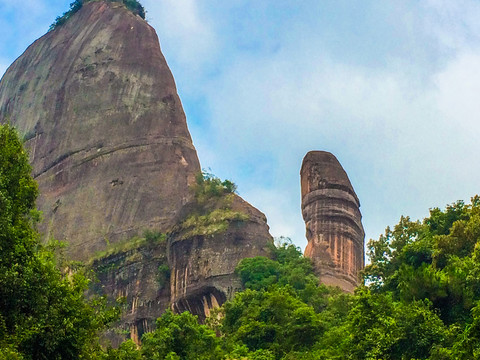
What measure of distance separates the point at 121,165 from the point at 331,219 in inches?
487

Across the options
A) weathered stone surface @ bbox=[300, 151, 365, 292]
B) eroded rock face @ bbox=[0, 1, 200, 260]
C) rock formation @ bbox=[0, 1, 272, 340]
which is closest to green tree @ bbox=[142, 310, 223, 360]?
rock formation @ bbox=[0, 1, 272, 340]

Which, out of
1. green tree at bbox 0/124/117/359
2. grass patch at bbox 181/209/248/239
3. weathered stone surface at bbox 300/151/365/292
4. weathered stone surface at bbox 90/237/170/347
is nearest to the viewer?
green tree at bbox 0/124/117/359

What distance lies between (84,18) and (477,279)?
41.9 meters

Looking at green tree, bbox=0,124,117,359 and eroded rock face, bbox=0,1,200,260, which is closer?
green tree, bbox=0,124,117,359

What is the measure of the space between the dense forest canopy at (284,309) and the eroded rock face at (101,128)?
14.2m

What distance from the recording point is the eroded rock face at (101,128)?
50469 millimetres

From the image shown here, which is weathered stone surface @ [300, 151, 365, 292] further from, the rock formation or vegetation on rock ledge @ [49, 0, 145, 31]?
vegetation on rock ledge @ [49, 0, 145, 31]

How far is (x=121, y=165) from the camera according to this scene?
52562 mm

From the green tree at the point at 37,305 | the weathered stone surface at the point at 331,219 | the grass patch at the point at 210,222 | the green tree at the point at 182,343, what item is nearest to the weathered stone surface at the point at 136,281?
the grass patch at the point at 210,222

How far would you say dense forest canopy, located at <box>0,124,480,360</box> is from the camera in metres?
21.1

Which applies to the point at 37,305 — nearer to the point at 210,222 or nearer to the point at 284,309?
the point at 284,309

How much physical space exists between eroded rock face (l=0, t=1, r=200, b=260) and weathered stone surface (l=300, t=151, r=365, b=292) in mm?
6674

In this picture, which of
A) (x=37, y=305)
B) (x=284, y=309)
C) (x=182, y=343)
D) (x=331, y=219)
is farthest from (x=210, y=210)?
(x=37, y=305)

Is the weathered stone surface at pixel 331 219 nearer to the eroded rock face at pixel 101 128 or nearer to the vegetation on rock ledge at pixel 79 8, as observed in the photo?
the eroded rock face at pixel 101 128
